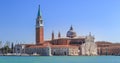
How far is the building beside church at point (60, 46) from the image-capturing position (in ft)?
255

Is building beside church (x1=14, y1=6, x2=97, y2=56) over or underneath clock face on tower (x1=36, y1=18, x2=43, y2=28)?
underneath

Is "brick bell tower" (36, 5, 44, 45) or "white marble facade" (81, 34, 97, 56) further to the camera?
"white marble facade" (81, 34, 97, 56)

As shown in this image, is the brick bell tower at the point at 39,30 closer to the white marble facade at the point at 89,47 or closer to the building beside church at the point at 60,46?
the building beside church at the point at 60,46

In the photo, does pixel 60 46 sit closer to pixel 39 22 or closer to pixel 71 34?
pixel 39 22

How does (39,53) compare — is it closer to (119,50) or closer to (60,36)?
(60,36)

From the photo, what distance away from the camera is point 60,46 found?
7844cm

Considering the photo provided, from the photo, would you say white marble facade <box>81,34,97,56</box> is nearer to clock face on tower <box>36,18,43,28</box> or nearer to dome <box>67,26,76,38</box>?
dome <box>67,26,76,38</box>

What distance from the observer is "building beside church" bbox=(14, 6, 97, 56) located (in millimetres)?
77812

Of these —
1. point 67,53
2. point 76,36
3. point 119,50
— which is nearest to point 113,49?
point 119,50

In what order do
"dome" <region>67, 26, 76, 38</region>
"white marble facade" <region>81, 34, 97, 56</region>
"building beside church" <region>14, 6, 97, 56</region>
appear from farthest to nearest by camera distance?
"dome" <region>67, 26, 76, 38</region> → "white marble facade" <region>81, 34, 97, 56</region> → "building beside church" <region>14, 6, 97, 56</region>

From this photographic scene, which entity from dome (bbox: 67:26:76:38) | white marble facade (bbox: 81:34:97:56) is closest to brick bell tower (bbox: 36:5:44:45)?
dome (bbox: 67:26:76:38)

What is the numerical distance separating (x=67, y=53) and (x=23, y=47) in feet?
35.1

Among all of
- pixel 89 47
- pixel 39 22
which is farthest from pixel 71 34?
pixel 39 22

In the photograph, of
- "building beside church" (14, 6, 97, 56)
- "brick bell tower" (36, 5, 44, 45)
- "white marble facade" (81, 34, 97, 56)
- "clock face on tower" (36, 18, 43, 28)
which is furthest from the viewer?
"white marble facade" (81, 34, 97, 56)
